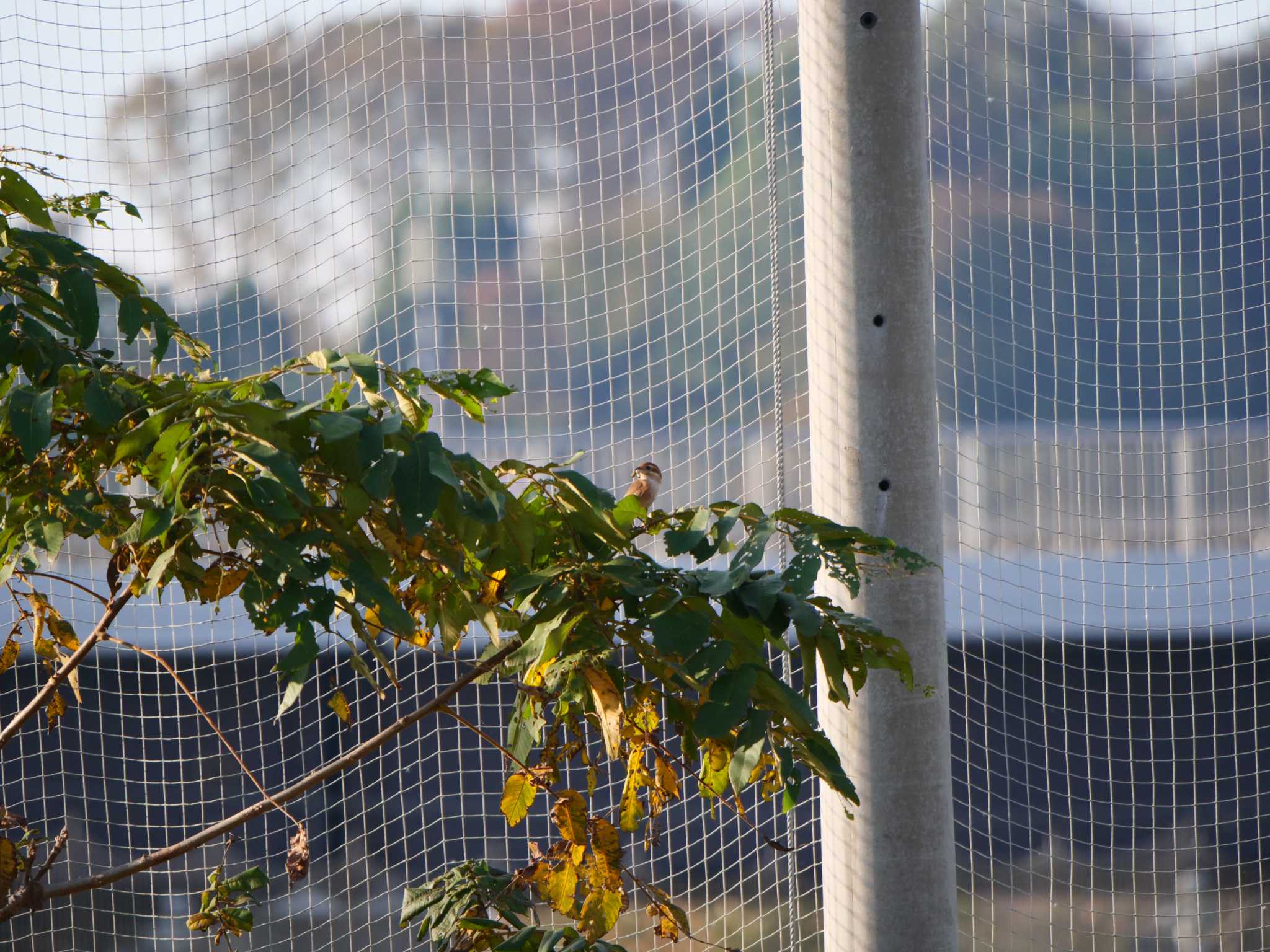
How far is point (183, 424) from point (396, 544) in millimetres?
220

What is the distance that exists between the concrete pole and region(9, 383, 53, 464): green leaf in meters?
1.17

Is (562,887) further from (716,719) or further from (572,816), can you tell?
(716,719)

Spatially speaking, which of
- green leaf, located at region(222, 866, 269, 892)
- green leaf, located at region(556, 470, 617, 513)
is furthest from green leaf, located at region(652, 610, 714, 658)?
green leaf, located at region(222, 866, 269, 892)

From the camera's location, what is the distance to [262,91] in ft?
11.3

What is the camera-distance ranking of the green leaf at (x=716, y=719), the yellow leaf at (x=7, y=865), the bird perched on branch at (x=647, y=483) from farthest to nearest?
the bird perched on branch at (x=647, y=483)
the yellow leaf at (x=7, y=865)
the green leaf at (x=716, y=719)

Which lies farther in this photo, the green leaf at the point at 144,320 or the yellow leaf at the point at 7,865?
the yellow leaf at the point at 7,865

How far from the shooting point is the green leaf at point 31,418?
96 centimetres

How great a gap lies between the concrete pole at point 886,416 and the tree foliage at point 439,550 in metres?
0.61

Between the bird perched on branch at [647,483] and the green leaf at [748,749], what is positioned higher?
the bird perched on branch at [647,483]

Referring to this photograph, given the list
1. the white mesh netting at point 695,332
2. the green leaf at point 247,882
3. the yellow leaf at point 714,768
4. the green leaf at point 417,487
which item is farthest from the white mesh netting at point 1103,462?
the green leaf at point 417,487

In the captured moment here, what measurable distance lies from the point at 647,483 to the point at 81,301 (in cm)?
126

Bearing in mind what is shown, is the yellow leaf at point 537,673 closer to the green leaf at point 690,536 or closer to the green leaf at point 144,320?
the green leaf at point 690,536

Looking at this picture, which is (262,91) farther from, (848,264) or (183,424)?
(183,424)

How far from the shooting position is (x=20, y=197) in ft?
3.96
